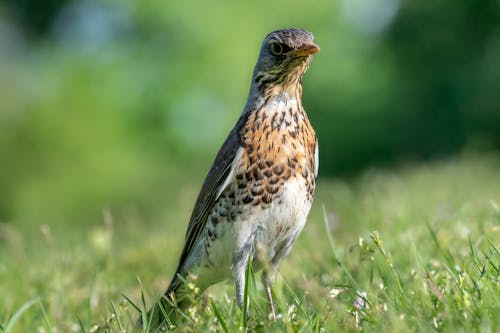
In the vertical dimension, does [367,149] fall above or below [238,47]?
below

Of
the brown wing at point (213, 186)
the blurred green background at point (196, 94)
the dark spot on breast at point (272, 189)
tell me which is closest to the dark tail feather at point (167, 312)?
the brown wing at point (213, 186)

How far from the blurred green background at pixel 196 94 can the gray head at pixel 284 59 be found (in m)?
14.4

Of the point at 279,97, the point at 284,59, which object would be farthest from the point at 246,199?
the point at 284,59

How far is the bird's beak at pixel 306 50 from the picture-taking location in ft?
13.0

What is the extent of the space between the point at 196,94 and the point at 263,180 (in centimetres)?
1682

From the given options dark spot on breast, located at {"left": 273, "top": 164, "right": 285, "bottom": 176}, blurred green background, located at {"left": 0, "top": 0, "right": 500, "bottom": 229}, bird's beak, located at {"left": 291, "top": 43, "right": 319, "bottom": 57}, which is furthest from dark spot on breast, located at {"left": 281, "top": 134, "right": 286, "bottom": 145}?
blurred green background, located at {"left": 0, "top": 0, "right": 500, "bottom": 229}

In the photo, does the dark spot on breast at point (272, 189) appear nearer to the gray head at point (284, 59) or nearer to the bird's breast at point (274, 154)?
the bird's breast at point (274, 154)

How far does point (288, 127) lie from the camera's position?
404 centimetres

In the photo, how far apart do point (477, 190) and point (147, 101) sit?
1463 cm

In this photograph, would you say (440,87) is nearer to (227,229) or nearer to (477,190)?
(477,190)

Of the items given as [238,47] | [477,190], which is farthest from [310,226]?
[238,47]

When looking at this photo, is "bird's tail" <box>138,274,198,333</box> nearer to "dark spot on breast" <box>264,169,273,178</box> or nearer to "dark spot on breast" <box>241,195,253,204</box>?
"dark spot on breast" <box>241,195,253,204</box>

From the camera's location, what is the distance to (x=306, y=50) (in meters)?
4.01

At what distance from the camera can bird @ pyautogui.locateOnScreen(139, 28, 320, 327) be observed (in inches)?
155
